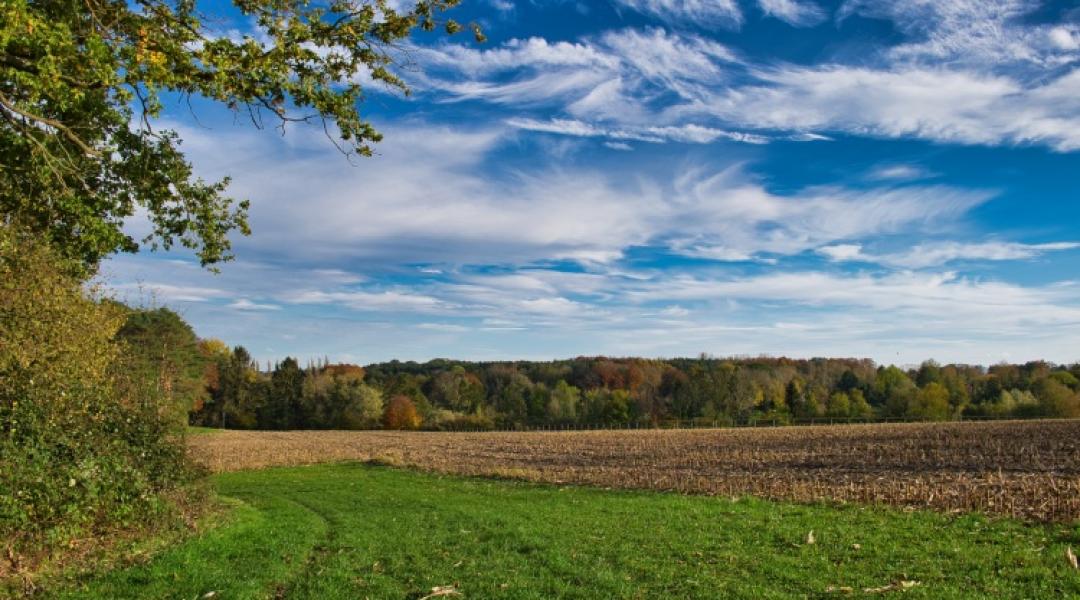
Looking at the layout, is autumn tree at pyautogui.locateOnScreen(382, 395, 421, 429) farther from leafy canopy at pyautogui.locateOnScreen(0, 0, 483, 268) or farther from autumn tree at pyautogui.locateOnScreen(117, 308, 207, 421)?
leafy canopy at pyautogui.locateOnScreen(0, 0, 483, 268)

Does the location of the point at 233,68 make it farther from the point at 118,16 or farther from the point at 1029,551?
the point at 1029,551

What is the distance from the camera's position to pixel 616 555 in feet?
42.4

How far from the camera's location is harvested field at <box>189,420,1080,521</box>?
64.6 ft

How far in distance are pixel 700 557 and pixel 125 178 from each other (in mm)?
15237

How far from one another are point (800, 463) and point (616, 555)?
2828cm

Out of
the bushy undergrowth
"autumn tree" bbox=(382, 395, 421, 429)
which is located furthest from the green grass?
"autumn tree" bbox=(382, 395, 421, 429)

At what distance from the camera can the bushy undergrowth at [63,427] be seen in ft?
43.6

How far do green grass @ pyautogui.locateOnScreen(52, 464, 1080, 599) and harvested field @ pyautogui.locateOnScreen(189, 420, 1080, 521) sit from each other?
9.57ft

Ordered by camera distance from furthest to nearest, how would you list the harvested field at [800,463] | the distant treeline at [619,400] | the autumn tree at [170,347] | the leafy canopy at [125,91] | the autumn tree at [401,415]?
the autumn tree at [401,415], the distant treeline at [619,400], the autumn tree at [170,347], the harvested field at [800,463], the leafy canopy at [125,91]

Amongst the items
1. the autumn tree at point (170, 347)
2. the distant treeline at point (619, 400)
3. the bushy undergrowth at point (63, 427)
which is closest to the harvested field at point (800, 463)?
the bushy undergrowth at point (63, 427)

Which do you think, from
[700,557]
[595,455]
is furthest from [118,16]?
[595,455]

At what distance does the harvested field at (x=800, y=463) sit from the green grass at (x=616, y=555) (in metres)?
2.92

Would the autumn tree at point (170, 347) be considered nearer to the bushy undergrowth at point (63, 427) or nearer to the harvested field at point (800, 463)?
the harvested field at point (800, 463)

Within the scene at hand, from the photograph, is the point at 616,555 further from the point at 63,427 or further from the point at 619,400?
the point at 619,400
